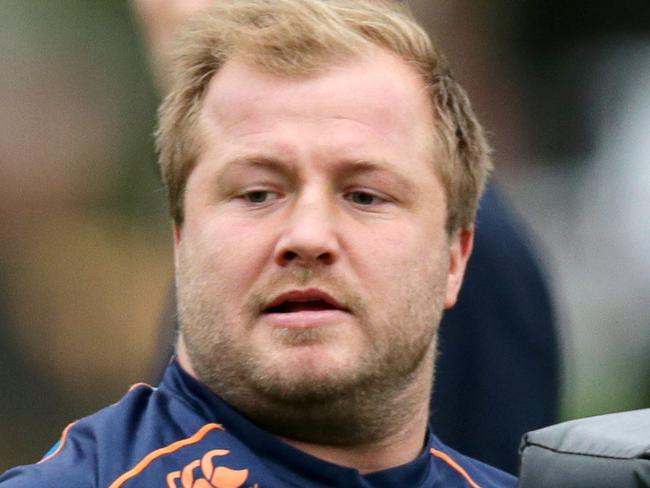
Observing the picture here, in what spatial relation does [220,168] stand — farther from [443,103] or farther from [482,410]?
[482,410]

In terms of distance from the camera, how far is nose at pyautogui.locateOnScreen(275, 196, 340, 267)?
256cm

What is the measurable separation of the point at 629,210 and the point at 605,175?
211 mm

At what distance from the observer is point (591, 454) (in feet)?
6.62

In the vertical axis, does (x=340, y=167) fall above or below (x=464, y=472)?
above

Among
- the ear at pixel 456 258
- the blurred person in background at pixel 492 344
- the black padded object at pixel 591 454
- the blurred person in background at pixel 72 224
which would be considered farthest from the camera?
the blurred person in background at pixel 72 224

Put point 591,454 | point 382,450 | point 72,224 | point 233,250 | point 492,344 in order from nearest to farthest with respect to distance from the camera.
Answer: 1. point 591,454
2. point 233,250
3. point 382,450
4. point 492,344
5. point 72,224

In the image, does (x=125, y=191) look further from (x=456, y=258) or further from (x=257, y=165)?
(x=257, y=165)

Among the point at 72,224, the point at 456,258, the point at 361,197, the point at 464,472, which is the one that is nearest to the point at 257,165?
the point at 361,197

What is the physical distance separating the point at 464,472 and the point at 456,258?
0.36 meters

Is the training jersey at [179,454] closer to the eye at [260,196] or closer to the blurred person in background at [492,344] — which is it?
the eye at [260,196]

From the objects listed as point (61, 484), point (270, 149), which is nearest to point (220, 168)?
point (270, 149)

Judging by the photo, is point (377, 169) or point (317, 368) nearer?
point (317, 368)

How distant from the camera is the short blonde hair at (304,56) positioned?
2.72m

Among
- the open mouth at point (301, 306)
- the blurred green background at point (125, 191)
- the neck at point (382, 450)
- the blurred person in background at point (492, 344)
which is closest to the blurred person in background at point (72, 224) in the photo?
the blurred green background at point (125, 191)
